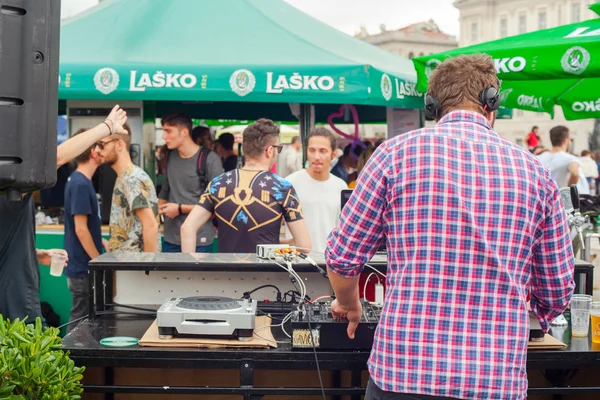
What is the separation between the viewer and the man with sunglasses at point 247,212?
14.9ft

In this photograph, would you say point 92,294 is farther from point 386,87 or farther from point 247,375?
point 386,87

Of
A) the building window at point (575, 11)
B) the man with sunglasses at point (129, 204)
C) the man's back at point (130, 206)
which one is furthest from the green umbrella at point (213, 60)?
the building window at point (575, 11)

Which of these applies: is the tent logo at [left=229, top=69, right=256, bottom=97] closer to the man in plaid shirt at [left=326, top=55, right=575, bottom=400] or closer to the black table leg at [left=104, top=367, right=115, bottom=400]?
the black table leg at [left=104, top=367, right=115, bottom=400]

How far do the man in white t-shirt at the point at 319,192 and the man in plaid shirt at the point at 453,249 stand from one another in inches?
132

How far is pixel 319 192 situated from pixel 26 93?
349 cm

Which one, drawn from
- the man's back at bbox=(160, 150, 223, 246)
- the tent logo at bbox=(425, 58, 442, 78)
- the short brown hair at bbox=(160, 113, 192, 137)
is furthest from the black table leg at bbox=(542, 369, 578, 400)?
the short brown hair at bbox=(160, 113, 192, 137)

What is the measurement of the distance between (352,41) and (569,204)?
15.1ft

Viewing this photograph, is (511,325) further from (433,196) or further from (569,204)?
(569,204)

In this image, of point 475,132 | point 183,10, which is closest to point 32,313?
point 475,132

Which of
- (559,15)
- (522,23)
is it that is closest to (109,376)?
(559,15)

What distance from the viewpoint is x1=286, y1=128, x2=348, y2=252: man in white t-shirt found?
5.74m

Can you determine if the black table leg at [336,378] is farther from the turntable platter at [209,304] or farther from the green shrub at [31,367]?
the green shrub at [31,367]

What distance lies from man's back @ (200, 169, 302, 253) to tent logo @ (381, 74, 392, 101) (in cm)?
290

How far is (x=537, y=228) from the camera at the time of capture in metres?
2.37
